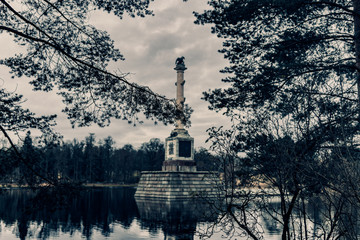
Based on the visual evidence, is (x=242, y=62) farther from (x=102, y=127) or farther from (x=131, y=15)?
(x=102, y=127)

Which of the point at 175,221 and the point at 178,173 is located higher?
the point at 178,173

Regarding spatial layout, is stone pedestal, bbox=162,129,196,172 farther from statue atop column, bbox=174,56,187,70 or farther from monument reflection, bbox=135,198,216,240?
monument reflection, bbox=135,198,216,240

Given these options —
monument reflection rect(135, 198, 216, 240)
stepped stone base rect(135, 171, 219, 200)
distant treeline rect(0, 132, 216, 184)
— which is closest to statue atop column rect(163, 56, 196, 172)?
stepped stone base rect(135, 171, 219, 200)

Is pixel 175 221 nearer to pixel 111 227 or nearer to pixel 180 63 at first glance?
pixel 111 227

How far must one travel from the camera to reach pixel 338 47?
11508 mm

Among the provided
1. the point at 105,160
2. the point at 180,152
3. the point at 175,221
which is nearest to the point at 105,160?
the point at 105,160

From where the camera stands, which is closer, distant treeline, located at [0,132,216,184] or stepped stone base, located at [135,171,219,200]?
stepped stone base, located at [135,171,219,200]

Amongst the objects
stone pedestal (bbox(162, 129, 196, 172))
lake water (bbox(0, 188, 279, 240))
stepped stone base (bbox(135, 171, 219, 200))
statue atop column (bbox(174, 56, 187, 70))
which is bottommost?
lake water (bbox(0, 188, 279, 240))

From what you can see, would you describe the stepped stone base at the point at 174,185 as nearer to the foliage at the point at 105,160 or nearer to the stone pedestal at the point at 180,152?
the stone pedestal at the point at 180,152

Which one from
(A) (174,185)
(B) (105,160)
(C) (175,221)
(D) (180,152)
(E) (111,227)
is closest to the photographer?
(E) (111,227)

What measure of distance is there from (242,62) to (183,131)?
35.8 metres

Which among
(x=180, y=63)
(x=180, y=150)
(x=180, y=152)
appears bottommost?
(x=180, y=152)

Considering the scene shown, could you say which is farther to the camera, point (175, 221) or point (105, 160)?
point (105, 160)

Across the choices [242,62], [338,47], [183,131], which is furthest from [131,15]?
[183,131]
